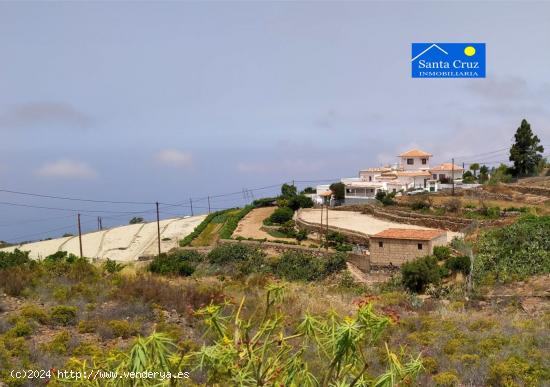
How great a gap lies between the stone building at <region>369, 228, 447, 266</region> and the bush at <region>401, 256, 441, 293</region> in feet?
10.4

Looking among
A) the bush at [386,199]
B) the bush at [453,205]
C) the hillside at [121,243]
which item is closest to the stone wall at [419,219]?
the bush at [386,199]

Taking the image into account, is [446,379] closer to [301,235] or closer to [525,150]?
[301,235]

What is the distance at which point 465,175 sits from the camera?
206 feet

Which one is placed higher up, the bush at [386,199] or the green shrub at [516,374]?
the bush at [386,199]

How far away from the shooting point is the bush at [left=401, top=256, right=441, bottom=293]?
73.8 feet

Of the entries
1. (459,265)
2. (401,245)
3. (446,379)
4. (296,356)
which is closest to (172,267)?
(401,245)

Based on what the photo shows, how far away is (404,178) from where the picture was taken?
59844 millimetres

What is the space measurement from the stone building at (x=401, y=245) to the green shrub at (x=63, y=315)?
1908 centimetres

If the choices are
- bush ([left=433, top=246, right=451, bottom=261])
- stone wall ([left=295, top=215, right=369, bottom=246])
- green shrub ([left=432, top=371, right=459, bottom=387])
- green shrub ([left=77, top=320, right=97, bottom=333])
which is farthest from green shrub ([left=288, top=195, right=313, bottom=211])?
green shrub ([left=432, top=371, right=459, bottom=387])

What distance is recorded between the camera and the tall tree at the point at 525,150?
53.4m

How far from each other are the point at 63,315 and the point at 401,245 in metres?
19.6

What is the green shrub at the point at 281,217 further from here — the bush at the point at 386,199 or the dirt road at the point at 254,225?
the bush at the point at 386,199

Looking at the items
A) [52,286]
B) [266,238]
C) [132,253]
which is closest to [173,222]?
[132,253]

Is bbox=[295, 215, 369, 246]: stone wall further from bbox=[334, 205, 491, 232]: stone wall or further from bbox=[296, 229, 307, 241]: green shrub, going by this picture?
bbox=[334, 205, 491, 232]: stone wall
